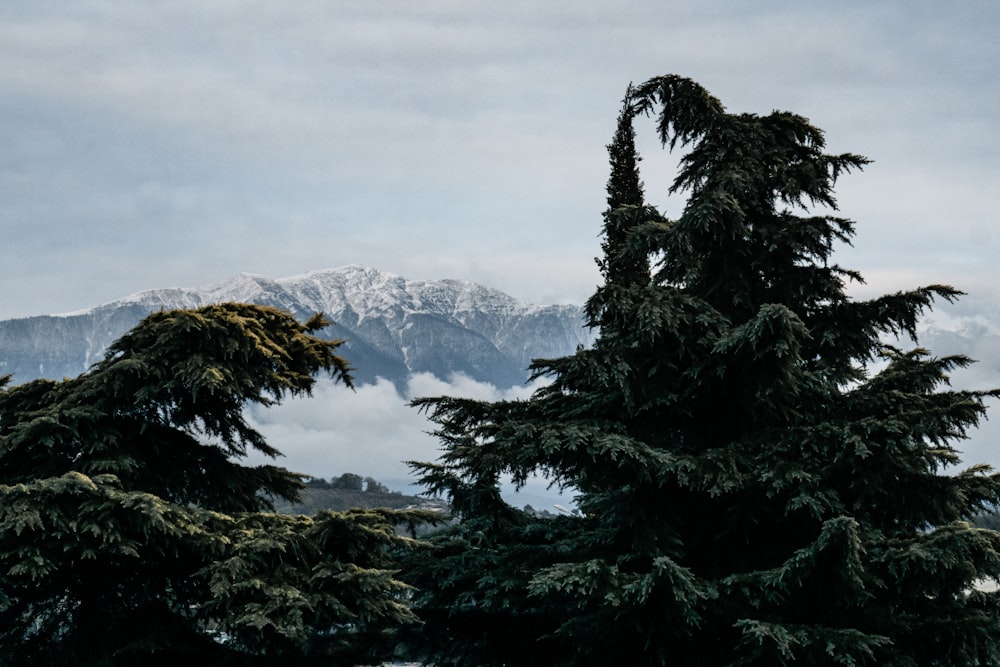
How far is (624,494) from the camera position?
14070 millimetres

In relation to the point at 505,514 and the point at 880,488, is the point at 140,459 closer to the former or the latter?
the point at 505,514

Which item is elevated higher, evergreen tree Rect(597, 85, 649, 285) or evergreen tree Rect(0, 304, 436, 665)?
evergreen tree Rect(597, 85, 649, 285)

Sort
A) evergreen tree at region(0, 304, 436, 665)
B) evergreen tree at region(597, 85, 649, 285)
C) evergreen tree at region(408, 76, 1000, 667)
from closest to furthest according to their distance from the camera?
evergreen tree at region(408, 76, 1000, 667), evergreen tree at region(0, 304, 436, 665), evergreen tree at region(597, 85, 649, 285)

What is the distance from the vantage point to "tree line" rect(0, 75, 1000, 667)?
12547 millimetres

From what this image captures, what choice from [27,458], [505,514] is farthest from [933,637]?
[27,458]

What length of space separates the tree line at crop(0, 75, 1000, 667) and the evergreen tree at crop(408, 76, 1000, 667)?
55 millimetres

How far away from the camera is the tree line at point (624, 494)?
1255cm

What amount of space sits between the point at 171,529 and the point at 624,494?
773cm

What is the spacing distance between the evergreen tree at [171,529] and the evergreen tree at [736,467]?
2272 millimetres

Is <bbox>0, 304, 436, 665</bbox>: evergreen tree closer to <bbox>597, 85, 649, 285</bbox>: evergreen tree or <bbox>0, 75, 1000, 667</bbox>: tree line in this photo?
<bbox>0, 75, 1000, 667</bbox>: tree line

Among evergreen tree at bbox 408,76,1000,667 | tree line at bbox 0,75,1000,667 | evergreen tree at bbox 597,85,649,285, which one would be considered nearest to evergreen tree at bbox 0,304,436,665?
tree line at bbox 0,75,1000,667

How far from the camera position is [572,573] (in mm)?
12492

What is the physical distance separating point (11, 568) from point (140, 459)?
312cm

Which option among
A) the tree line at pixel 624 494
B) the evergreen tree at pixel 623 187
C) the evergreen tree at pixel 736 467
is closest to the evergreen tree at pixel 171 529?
the tree line at pixel 624 494
